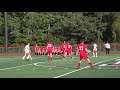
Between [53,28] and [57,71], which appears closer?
[57,71]

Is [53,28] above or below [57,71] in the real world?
above

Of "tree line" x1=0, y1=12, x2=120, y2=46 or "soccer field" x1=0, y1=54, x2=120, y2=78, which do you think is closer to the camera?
"soccer field" x1=0, y1=54, x2=120, y2=78

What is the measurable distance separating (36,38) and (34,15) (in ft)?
16.1

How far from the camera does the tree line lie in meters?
70.4

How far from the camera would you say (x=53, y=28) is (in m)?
73.4

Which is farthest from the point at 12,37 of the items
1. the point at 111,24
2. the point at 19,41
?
the point at 111,24

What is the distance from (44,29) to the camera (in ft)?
245

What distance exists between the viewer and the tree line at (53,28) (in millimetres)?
70438
